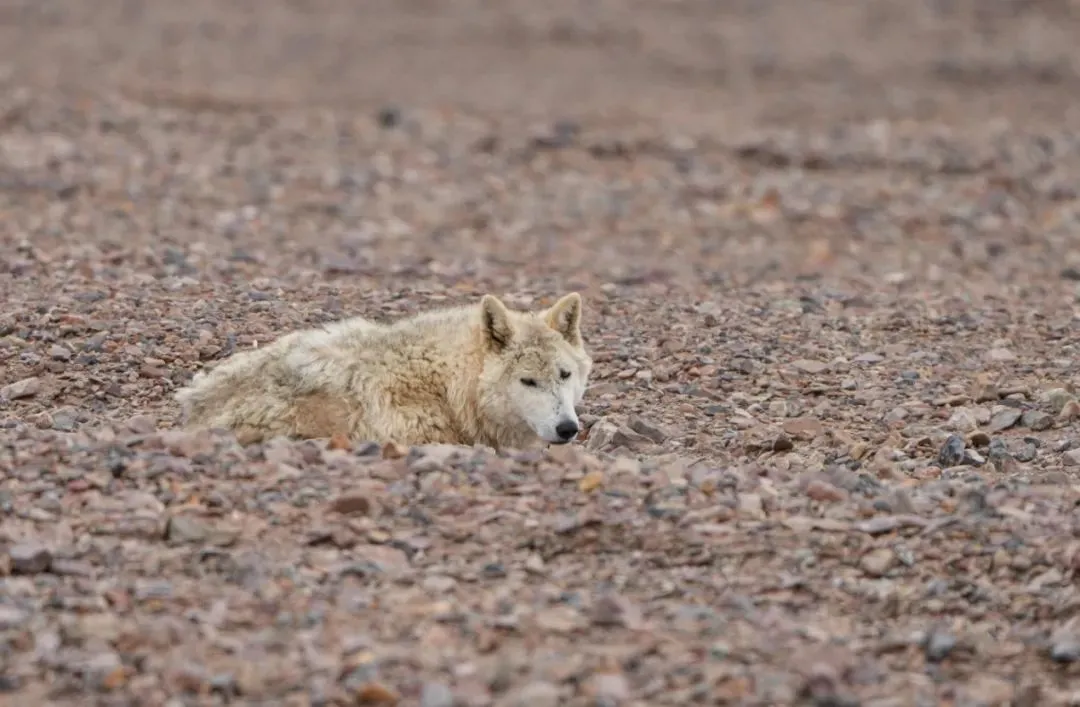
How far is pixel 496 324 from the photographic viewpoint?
959 centimetres

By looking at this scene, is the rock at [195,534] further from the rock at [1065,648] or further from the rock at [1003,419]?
the rock at [1003,419]

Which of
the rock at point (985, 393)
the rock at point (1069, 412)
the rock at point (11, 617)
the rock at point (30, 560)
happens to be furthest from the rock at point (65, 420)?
the rock at point (1069, 412)

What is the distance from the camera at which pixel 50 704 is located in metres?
6.33

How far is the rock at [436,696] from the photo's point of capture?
6.34m

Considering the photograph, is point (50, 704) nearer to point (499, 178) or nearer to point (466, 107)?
point (499, 178)

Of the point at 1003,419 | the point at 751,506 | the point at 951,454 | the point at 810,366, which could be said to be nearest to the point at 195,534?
the point at 751,506

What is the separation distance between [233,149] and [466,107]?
6182mm

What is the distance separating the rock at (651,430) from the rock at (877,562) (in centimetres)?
224

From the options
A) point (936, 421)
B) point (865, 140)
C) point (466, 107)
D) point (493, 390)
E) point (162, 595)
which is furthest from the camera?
point (466, 107)

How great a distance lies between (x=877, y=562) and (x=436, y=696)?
2387 millimetres

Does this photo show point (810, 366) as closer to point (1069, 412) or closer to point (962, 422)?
point (962, 422)

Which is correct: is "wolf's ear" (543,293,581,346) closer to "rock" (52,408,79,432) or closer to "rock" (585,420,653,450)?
"rock" (585,420,653,450)

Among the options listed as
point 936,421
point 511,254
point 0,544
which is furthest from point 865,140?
point 0,544

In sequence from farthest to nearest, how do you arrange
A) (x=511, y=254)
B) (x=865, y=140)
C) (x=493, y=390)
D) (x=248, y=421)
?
(x=865, y=140)
(x=511, y=254)
(x=493, y=390)
(x=248, y=421)
